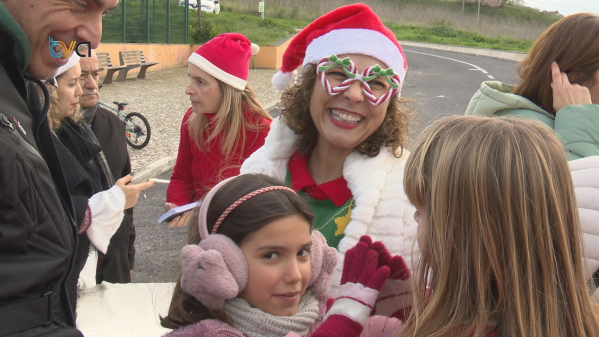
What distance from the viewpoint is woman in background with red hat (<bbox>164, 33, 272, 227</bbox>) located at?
3832 millimetres

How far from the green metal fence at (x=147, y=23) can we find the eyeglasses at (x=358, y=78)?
15.7 m

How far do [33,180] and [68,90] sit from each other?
195 centimetres

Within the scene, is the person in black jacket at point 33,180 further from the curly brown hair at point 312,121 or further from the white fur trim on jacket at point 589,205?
the white fur trim on jacket at point 589,205

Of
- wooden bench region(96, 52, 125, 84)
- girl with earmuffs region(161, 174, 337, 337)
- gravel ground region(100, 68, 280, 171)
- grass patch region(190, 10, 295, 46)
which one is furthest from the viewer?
grass patch region(190, 10, 295, 46)

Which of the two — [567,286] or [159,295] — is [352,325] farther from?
[159,295]

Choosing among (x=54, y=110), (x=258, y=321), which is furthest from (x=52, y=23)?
(x=54, y=110)

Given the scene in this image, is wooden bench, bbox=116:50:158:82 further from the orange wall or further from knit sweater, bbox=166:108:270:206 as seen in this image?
knit sweater, bbox=166:108:270:206

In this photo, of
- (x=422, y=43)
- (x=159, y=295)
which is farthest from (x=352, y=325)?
(x=422, y=43)

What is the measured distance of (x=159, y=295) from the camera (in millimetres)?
3619

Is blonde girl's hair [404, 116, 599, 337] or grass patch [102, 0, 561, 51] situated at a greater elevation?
grass patch [102, 0, 561, 51]

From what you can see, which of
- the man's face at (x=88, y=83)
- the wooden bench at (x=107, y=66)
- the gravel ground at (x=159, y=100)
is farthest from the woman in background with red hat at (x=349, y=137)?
the wooden bench at (x=107, y=66)

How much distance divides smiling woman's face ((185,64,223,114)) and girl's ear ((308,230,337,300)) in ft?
8.14

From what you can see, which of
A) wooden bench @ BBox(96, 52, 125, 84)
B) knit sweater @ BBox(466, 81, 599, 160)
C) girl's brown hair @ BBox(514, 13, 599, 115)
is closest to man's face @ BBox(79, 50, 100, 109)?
knit sweater @ BBox(466, 81, 599, 160)

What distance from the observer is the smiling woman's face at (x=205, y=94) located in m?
4.08
